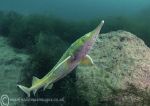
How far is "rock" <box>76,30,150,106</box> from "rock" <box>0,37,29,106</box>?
253 centimetres

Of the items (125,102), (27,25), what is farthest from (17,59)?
(125,102)

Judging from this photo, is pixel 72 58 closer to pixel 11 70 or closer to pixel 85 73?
pixel 85 73

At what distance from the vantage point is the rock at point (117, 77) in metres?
5.01

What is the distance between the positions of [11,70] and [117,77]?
14.5 feet

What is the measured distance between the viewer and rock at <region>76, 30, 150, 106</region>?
5012 millimetres

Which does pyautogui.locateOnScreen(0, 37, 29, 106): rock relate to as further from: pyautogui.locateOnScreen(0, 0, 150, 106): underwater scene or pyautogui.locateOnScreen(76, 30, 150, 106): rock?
pyautogui.locateOnScreen(76, 30, 150, 106): rock

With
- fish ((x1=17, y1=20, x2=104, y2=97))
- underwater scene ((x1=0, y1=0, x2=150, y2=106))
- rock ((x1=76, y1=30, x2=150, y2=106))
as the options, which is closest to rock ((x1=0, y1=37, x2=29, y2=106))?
underwater scene ((x1=0, y1=0, x2=150, y2=106))

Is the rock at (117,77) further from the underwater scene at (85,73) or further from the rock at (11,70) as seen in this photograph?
the rock at (11,70)

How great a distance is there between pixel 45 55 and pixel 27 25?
17.2 ft

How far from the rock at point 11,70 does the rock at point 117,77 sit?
8.29 feet

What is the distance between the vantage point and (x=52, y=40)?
396 inches

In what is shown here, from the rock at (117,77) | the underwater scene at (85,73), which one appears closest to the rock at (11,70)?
the underwater scene at (85,73)

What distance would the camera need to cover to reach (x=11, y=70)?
28.3ft

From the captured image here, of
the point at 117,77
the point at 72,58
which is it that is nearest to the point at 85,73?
the point at 117,77
